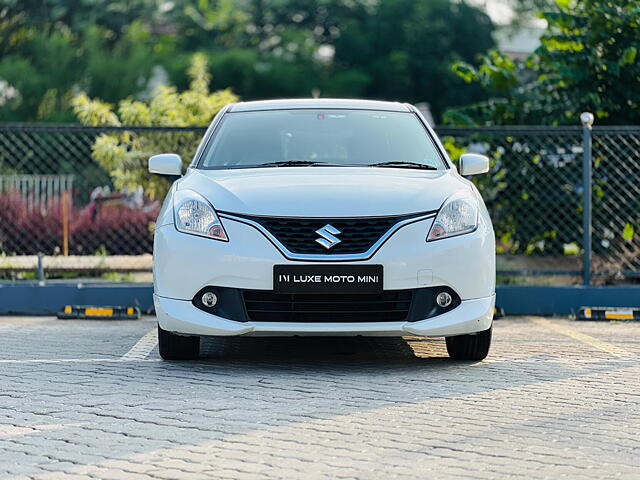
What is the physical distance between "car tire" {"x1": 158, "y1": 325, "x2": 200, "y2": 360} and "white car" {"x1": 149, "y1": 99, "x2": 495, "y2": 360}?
0.01m

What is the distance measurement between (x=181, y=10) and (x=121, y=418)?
145ft

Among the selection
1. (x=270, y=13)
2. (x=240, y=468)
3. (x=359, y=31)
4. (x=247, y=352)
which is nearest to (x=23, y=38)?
(x=270, y=13)

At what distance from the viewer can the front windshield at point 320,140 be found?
7453 mm

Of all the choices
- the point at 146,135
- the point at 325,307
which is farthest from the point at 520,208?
the point at 325,307

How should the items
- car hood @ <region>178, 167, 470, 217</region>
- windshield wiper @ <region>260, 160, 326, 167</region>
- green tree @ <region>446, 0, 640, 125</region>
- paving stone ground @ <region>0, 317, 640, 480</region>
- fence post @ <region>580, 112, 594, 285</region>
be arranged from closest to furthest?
paving stone ground @ <region>0, 317, 640, 480</region> < car hood @ <region>178, 167, 470, 217</region> < windshield wiper @ <region>260, 160, 326, 167</region> < fence post @ <region>580, 112, 594, 285</region> < green tree @ <region>446, 0, 640, 125</region>

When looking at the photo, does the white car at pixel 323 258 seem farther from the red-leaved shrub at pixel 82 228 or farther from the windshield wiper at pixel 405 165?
the red-leaved shrub at pixel 82 228

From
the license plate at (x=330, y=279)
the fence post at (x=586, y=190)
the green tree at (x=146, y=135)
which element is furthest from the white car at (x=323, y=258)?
the green tree at (x=146, y=135)

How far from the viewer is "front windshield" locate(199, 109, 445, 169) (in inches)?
293

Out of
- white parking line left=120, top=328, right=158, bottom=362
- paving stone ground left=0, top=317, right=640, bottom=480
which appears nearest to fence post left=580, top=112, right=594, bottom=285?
paving stone ground left=0, top=317, right=640, bottom=480

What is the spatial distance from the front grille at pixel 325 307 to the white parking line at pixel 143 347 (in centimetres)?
116

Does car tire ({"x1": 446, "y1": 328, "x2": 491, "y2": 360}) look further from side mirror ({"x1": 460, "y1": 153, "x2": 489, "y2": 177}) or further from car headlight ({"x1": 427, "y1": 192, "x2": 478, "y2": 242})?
side mirror ({"x1": 460, "y1": 153, "x2": 489, "y2": 177})

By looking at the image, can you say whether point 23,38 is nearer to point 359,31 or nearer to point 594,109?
point 359,31

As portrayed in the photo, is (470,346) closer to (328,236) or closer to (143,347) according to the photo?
(328,236)

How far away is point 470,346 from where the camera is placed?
704 cm
